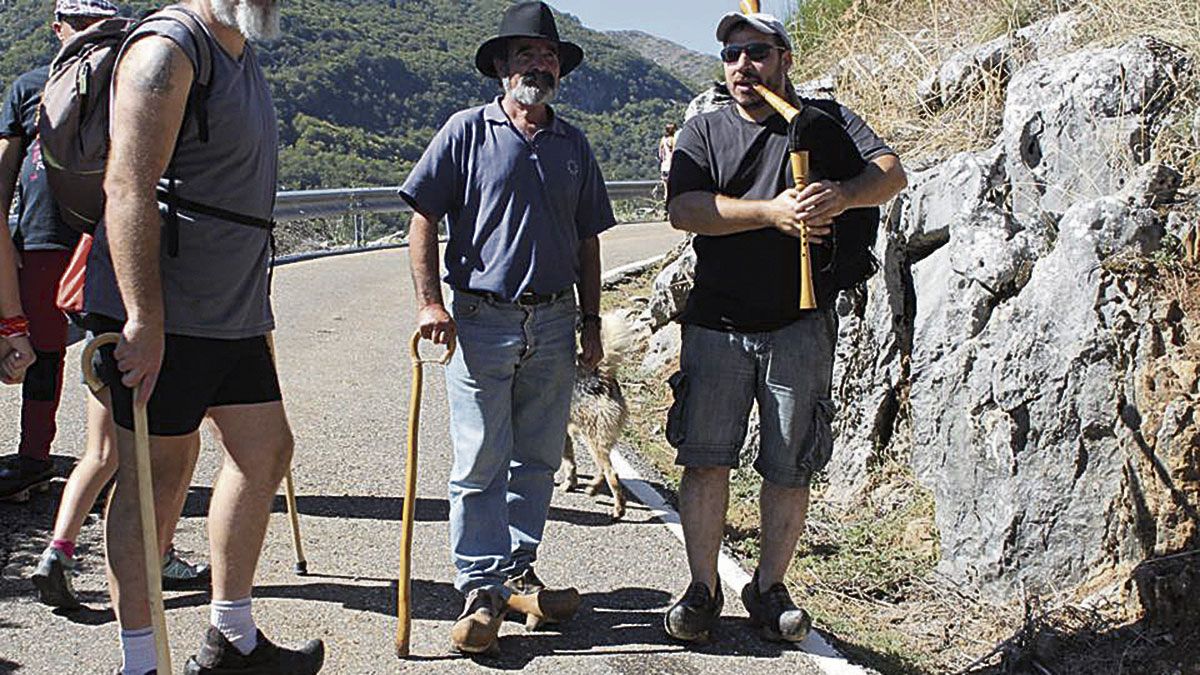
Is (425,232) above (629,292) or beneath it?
above

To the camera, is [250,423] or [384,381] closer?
[250,423]

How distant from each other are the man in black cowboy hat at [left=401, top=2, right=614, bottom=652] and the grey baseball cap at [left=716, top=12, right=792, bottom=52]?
658mm

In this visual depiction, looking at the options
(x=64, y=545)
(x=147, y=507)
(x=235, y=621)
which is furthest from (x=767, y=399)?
(x=64, y=545)

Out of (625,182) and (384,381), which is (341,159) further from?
(384,381)

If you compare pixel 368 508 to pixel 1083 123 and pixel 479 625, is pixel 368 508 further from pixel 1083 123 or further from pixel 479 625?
pixel 1083 123

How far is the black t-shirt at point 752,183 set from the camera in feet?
16.7

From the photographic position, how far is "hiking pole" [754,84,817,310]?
4.86 m

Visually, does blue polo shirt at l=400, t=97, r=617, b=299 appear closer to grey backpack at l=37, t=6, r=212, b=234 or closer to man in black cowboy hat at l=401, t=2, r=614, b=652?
man in black cowboy hat at l=401, t=2, r=614, b=652

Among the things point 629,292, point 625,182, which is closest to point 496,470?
point 629,292

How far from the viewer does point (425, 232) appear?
5062 mm

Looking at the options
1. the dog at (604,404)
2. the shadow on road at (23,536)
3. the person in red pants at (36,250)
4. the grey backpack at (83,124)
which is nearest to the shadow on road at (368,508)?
the dog at (604,404)

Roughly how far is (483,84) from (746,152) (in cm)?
5118

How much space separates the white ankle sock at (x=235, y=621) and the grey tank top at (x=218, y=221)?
93 centimetres

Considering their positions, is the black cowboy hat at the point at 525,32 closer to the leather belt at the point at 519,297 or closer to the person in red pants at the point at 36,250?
the leather belt at the point at 519,297
